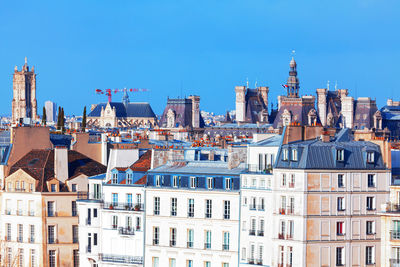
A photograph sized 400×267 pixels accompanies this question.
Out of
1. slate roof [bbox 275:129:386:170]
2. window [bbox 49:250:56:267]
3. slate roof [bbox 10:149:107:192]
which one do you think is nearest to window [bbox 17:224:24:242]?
window [bbox 49:250:56:267]

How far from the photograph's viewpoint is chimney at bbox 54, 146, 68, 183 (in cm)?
9025

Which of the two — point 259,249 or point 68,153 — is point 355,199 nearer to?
point 259,249

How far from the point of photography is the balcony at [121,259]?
82.1 metres

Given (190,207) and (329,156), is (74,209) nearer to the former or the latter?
(190,207)

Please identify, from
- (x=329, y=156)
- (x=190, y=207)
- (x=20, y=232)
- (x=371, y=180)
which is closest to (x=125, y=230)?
(x=190, y=207)

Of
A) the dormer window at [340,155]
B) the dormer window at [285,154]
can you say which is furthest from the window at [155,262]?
the dormer window at [340,155]

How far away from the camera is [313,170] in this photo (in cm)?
7475

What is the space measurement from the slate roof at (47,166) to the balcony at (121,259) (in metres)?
7.67

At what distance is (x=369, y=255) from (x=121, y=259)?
54.2 ft

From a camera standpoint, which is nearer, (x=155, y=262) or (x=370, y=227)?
(x=370, y=227)

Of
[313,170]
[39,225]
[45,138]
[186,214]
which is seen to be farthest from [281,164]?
[45,138]

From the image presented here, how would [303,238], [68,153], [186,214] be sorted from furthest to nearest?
[68,153] → [186,214] → [303,238]

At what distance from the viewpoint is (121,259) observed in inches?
3270

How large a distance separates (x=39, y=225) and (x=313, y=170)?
22.8 meters
